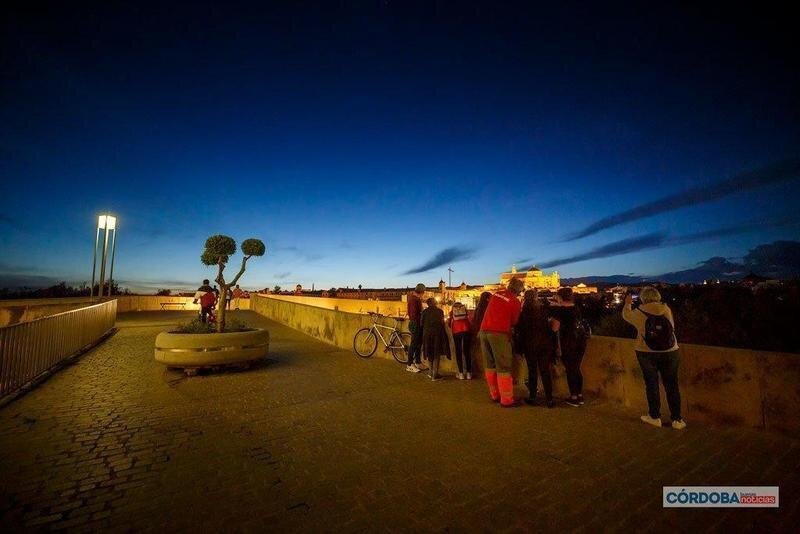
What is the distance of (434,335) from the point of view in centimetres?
729

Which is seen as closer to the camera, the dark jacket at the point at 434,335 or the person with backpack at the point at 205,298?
the dark jacket at the point at 434,335

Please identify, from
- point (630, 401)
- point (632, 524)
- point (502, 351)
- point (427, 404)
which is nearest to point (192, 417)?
point (427, 404)

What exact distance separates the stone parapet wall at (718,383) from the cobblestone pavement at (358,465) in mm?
277

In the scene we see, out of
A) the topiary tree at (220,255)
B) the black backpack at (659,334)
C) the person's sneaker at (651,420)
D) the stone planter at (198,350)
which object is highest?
the topiary tree at (220,255)

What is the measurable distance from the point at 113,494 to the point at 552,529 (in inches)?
142

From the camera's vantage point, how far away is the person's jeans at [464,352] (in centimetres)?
726

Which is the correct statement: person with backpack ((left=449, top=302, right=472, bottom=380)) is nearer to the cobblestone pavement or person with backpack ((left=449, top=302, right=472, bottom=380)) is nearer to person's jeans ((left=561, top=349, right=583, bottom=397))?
the cobblestone pavement

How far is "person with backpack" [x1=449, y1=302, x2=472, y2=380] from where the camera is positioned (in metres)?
7.16

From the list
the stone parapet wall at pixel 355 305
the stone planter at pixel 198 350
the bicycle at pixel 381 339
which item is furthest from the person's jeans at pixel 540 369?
the stone parapet wall at pixel 355 305

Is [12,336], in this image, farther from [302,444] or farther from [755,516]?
[755,516]

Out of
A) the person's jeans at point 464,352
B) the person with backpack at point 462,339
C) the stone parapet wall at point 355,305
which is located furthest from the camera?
the stone parapet wall at point 355,305

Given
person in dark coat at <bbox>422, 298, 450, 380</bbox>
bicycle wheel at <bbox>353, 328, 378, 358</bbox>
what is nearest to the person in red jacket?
person in dark coat at <bbox>422, 298, 450, 380</bbox>

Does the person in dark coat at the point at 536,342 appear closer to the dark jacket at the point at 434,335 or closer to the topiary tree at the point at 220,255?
the dark jacket at the point at 434,335

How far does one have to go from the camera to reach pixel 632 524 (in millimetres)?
2686
